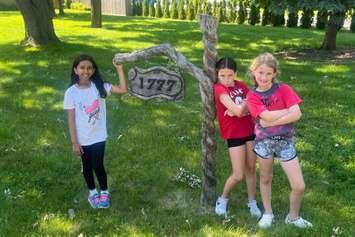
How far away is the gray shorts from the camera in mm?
4859

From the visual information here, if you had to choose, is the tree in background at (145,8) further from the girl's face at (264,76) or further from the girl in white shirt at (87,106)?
the girl's face at (264,76)

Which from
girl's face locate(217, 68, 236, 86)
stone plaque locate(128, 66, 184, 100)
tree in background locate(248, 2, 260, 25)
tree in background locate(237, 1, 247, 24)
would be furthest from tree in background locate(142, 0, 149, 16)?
girl's face locate(217, 68, 236, 86)

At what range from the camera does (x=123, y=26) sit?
60.7 feet

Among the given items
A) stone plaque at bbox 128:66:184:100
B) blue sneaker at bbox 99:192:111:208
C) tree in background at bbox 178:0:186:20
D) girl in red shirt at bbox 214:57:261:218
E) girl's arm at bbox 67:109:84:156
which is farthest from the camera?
tree in background at bbox 178:0:186:20

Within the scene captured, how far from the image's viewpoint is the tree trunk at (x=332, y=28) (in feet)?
40.4

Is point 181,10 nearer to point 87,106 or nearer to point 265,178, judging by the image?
point 87,106

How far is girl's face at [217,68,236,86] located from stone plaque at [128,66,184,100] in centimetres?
36

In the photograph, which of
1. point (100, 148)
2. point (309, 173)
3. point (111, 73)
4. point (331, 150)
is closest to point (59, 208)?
point (100, 148)

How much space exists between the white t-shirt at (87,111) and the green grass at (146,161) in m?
0.80

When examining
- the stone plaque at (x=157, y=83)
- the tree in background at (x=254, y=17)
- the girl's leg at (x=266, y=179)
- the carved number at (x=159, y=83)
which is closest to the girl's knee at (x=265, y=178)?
the girl's leg at (x=266, y=179)

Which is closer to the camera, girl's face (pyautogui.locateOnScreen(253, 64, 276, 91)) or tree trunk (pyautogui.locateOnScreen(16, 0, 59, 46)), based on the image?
girl's face (pyautogui.locateOnScreen(253, 64, 276, 91))

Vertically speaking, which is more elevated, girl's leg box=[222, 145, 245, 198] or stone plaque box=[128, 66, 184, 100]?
stone plaque box=[128, 66, 184, 100]

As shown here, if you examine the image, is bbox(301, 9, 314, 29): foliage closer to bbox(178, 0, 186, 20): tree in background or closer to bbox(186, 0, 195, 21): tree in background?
bbox(186, 0, 195, 21): tree in background

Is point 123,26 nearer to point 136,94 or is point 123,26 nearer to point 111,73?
point 111,73
